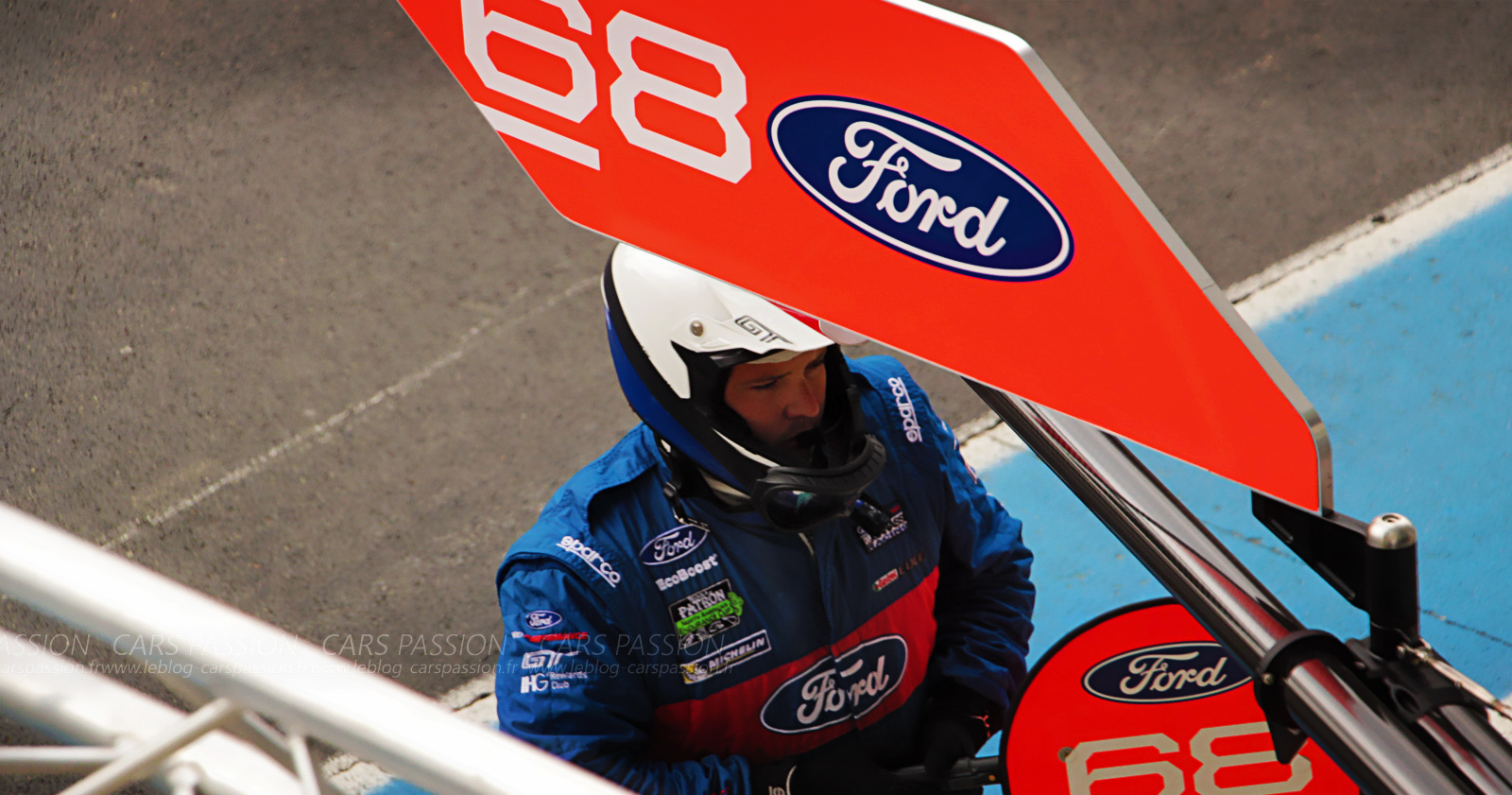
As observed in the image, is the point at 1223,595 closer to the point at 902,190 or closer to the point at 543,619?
the point at 902,190

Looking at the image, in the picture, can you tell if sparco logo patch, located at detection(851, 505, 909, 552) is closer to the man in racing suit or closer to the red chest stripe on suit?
the man in racing suit

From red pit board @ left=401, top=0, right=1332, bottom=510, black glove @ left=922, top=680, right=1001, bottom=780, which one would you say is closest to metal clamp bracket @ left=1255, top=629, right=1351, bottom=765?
red pit board @ left=401, top=0, right=1332, bottom=510

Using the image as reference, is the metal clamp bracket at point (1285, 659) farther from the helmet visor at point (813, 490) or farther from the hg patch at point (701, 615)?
the hg patch at point (701, 615)

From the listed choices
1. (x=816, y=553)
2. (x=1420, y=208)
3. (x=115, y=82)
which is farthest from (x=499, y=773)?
(x=115, y=82)

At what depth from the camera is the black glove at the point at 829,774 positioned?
260 cm

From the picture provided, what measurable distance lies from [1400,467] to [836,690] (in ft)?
9.96

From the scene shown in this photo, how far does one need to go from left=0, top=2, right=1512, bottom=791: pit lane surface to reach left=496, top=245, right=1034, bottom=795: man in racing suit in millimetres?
2376

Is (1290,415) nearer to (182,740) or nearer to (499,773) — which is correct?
(499,773)

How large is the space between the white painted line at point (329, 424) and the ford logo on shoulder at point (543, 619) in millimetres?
3358

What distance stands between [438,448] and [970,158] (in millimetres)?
4891

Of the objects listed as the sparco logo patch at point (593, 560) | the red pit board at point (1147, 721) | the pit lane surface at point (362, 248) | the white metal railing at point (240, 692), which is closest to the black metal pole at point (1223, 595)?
the white metal railing at point (240, 692)

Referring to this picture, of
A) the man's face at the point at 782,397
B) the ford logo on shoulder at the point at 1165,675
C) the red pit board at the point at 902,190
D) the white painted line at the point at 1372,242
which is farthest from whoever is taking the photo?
the white painted line at the point at 1372,242

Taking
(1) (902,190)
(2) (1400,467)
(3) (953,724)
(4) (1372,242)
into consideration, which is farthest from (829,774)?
(4) (1372,242)

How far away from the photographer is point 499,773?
37.7 inches
